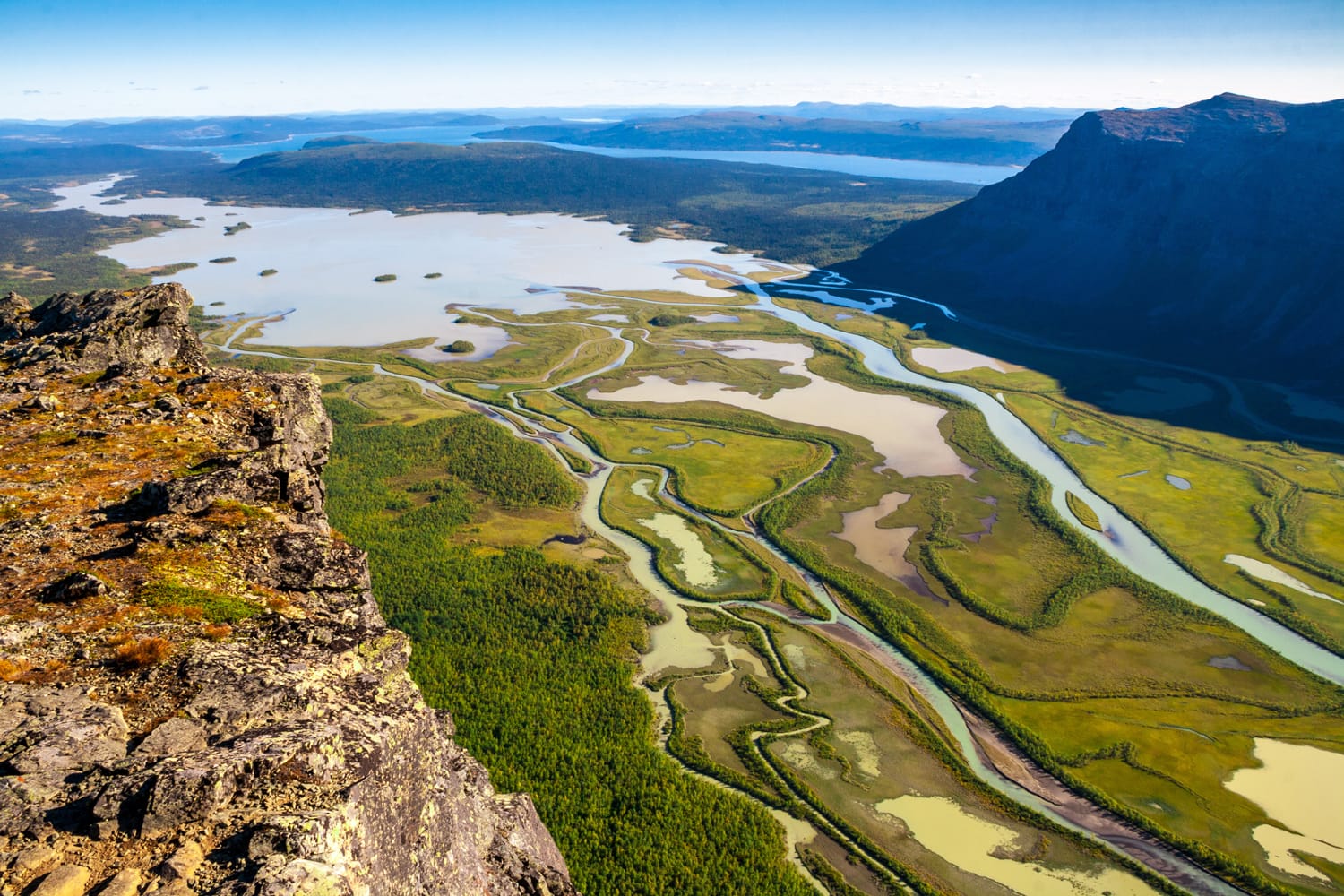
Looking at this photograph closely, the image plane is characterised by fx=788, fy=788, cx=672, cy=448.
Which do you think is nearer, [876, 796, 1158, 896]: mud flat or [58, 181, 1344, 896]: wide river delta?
[876, 796, 1158, 896]: mud flat

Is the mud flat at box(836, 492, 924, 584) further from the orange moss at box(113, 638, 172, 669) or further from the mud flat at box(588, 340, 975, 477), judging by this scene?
the orange moss at box(113, 638, 172, 669)

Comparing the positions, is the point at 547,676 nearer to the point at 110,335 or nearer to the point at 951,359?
the point at 110,335

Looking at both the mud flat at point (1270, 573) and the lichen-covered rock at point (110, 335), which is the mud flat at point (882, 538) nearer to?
the mud flat at point (1270, 573)

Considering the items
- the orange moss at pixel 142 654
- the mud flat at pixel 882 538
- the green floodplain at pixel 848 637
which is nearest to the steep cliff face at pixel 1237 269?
the green floodplain at pixel 848 637

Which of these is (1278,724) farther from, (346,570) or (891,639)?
(346,570)

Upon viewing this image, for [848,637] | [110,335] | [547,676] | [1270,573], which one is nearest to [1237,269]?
[1270,573]

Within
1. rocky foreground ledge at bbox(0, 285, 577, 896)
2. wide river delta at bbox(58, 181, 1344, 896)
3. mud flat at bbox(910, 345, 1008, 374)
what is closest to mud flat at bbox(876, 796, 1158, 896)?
wide river delta at bbox(58, 181, 1344, 896)
